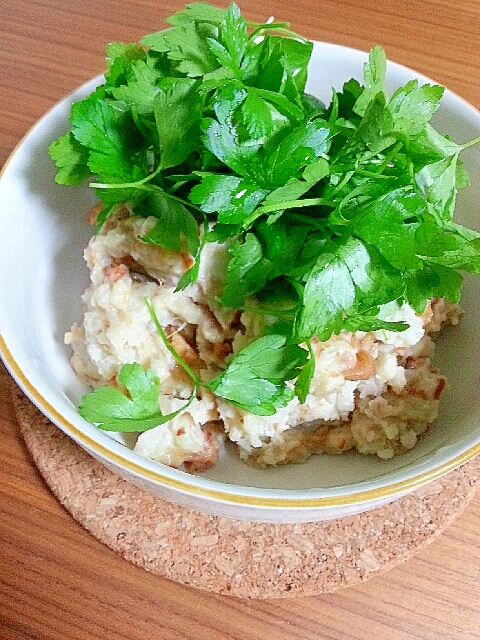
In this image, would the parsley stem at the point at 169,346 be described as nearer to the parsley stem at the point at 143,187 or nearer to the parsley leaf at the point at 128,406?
the parsley leaf at the point at 128,406

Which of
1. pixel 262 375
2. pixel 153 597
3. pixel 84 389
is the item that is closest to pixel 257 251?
pixel 262 375

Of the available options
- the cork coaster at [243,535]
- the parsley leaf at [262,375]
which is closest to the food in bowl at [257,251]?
the parsley leaf at [262,375]

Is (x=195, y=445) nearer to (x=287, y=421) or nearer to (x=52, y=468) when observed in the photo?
(x=287, y=421)

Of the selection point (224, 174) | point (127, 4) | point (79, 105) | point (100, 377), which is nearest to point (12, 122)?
point (127, 4)

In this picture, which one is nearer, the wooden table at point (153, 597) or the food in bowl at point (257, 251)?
the food in bowl at point (257, 251)

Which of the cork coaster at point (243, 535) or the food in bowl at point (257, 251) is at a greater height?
the food in bowl at point (257, 251)

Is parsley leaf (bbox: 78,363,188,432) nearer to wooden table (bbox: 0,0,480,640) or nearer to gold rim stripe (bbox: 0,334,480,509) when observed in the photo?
gold rim stripe (bbox: 0,334,480,509)

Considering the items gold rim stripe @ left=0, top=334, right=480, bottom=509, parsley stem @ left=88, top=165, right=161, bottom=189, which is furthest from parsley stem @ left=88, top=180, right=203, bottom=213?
gold rim stripe @ left=0, top=334, right=480, bottom=509

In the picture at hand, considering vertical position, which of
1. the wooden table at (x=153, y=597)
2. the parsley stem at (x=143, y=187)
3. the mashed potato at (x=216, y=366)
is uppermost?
the parsley stem at (x=143, y=187)
